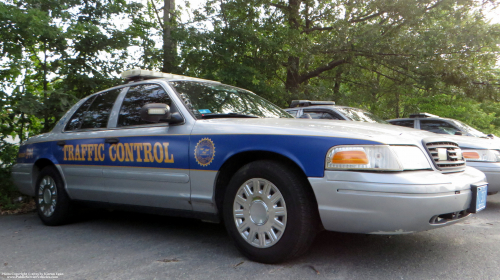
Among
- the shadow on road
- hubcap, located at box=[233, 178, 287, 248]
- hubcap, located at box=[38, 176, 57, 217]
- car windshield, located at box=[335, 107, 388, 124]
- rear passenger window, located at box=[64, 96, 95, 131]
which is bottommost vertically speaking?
the shadow on road

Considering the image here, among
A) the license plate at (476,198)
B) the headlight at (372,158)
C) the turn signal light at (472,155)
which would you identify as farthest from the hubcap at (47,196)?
the turn signal light at (472,155)

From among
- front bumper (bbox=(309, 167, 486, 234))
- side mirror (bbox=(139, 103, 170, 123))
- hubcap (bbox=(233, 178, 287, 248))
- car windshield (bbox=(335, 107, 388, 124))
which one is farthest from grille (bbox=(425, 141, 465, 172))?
car windshield (bbox=(335, 107, 388, 124))

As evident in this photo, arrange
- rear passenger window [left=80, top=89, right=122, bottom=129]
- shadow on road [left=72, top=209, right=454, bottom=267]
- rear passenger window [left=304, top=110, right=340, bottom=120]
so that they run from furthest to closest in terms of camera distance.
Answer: rear passenger window [left=304, top=110, right=340, bottom=120], rear passenger window [left=80, top=89, right=122, bottom=129], shadow on road [left=72, top=209, right=454, bottom=267]

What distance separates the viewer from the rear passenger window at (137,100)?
4.18 metres

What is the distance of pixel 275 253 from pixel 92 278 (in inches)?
52.9

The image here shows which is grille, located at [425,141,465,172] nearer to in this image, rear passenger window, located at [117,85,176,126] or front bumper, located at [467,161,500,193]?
rear passenger window, located at [117,85,176,126]

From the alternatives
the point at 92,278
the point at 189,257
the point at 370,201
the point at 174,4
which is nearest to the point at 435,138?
the point at 370,201

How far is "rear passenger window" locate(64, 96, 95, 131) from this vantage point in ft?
16.5

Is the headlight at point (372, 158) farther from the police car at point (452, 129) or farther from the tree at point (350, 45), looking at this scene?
the tree at point (350, 45)

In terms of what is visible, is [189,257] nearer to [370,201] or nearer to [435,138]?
[370,201]

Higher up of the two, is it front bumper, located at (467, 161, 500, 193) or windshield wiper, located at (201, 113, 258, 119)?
windshield wiper, located at (201, 113, 258, 119)

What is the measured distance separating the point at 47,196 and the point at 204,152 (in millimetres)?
2713

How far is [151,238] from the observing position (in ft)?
13.9

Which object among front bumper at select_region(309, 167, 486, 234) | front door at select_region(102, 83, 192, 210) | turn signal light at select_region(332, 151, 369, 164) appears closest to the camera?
front bumper at select_region(309, 167, 486, 234)
